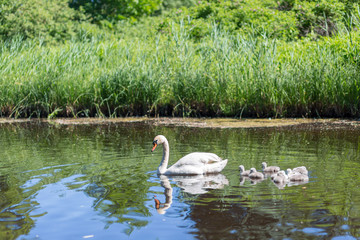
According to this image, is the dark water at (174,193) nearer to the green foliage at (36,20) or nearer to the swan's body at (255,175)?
the swan's body at (255,175)

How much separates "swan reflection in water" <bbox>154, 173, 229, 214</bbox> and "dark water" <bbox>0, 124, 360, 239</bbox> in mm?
13

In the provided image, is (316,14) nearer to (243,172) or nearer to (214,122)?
(214,122)

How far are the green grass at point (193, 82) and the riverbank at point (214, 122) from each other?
14.4 inches

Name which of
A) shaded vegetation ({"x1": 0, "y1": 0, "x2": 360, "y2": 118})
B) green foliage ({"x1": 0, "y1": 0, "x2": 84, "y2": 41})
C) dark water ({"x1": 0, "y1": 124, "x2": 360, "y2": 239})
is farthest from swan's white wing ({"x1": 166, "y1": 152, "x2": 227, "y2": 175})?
green foliage ({"x1": 0, "y1": 0, "x2": 84, "y2": 41})

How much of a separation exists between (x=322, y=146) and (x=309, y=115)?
3.74m

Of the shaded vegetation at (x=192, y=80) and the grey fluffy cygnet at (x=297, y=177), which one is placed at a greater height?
the shaded vegetation at (x=192, y=80)

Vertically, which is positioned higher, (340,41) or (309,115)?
(340,41)

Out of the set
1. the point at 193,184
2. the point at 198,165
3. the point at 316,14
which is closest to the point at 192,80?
the point at 198,165

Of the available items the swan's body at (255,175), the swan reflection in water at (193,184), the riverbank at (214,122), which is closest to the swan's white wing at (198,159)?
the swan reflection in water at (193,184)

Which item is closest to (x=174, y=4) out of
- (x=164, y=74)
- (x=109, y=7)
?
(x=109, y=7)

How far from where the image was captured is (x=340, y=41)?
42.8 feet

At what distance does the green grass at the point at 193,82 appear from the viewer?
12.0 metres

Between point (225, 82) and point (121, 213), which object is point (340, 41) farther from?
point (121, 213)

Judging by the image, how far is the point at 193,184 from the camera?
6.60 metres
